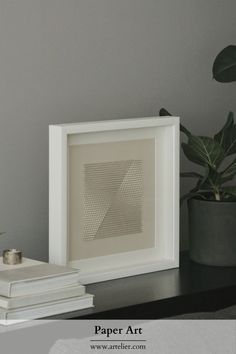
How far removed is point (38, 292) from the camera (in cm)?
167

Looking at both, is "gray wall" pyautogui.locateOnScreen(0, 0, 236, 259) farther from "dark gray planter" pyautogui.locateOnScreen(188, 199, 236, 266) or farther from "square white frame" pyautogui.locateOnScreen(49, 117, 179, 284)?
"dark gray planter" pyautogui.locateOnScreen(188, 199, 236, 266)

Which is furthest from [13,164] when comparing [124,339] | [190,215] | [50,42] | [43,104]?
[124,339]

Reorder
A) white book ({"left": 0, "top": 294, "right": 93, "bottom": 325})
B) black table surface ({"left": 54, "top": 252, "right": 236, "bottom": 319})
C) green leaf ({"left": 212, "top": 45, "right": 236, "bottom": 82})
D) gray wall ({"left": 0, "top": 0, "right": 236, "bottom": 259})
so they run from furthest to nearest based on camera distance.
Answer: green leaf ({"left": 212, "top": 45, "right": 236, "bottom": 82}) < gray wall ({"left": 0, "top": 0, "right": 236, "bottom": 259}) < black table surface ({"left": 54, "top": 252, "right": 236, "bottom": 319}) < white book ({"left": 0, "top": 294, "right": 93, "bottom": 325})

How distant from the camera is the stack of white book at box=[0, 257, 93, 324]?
5.33 ft

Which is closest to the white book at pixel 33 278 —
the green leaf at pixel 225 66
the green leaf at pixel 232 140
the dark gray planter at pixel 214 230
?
the dark gray planter at pixel 214 230

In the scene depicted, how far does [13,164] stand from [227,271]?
Result: 52 centimetres

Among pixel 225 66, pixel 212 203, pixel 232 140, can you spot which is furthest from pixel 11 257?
pixel 225 66

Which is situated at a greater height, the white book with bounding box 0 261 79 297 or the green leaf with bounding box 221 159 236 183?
the green leaf with bounding box 221 159 236 183

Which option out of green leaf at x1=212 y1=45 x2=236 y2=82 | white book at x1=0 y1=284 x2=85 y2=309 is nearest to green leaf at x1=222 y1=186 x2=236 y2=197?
green leaf at x1=212 y1=45 x2=236 y2=82

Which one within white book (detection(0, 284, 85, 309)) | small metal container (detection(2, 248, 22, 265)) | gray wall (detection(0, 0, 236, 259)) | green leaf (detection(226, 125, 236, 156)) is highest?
gray wall (detection(0, 0, 236, 259))

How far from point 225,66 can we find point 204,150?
0.79 feet

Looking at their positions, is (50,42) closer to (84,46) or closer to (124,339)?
(84,46)

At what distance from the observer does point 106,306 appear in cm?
172

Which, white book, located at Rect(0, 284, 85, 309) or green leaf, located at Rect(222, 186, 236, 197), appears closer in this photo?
white book, located at Rect(0, 284, 85, 309)
